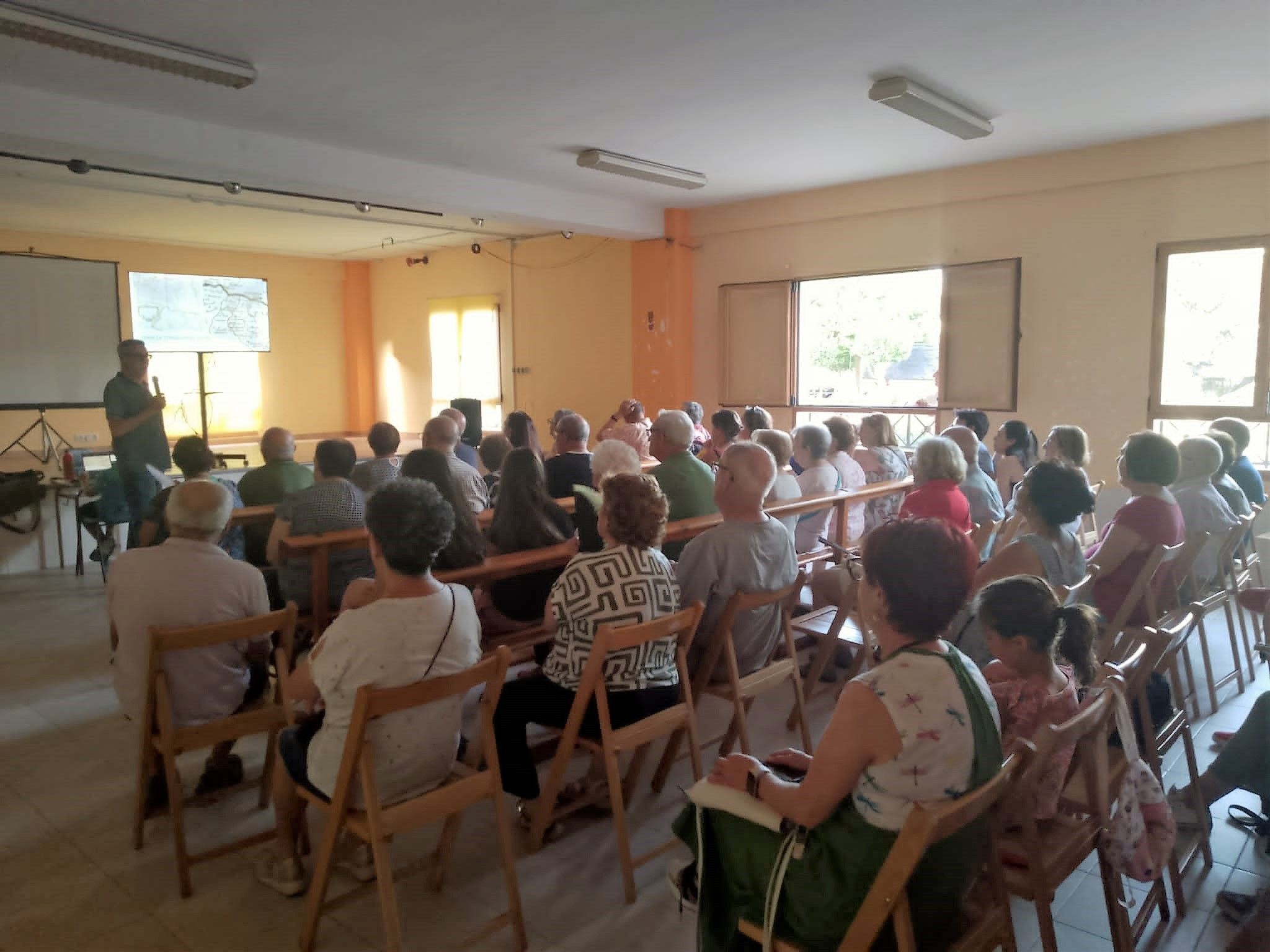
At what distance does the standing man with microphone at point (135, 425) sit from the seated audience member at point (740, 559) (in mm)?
3596

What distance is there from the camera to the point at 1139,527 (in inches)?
122

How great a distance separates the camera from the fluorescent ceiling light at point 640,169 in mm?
5945

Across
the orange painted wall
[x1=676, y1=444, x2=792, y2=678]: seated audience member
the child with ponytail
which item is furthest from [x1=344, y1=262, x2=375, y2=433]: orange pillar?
the child with ponytail

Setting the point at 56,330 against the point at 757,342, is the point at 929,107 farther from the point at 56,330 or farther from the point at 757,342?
the point at 56,330

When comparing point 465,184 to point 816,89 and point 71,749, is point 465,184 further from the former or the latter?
point 71,749

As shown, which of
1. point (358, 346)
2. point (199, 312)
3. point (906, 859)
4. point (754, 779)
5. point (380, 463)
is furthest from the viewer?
point (358, 346)

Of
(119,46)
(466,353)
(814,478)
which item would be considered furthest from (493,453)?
(466,353)

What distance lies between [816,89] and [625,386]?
438 centimetres

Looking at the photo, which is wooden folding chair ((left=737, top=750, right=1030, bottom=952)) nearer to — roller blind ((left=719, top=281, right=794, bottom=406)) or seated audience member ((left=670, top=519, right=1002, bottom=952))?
seated audience member ((left=670, top=519, right=1002, bottom=952))

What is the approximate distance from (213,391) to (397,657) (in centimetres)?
991

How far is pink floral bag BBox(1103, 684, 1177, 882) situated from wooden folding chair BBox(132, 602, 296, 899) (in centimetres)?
203

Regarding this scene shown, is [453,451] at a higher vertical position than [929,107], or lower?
lower

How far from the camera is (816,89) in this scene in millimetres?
4629

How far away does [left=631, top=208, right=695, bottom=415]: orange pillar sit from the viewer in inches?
320
